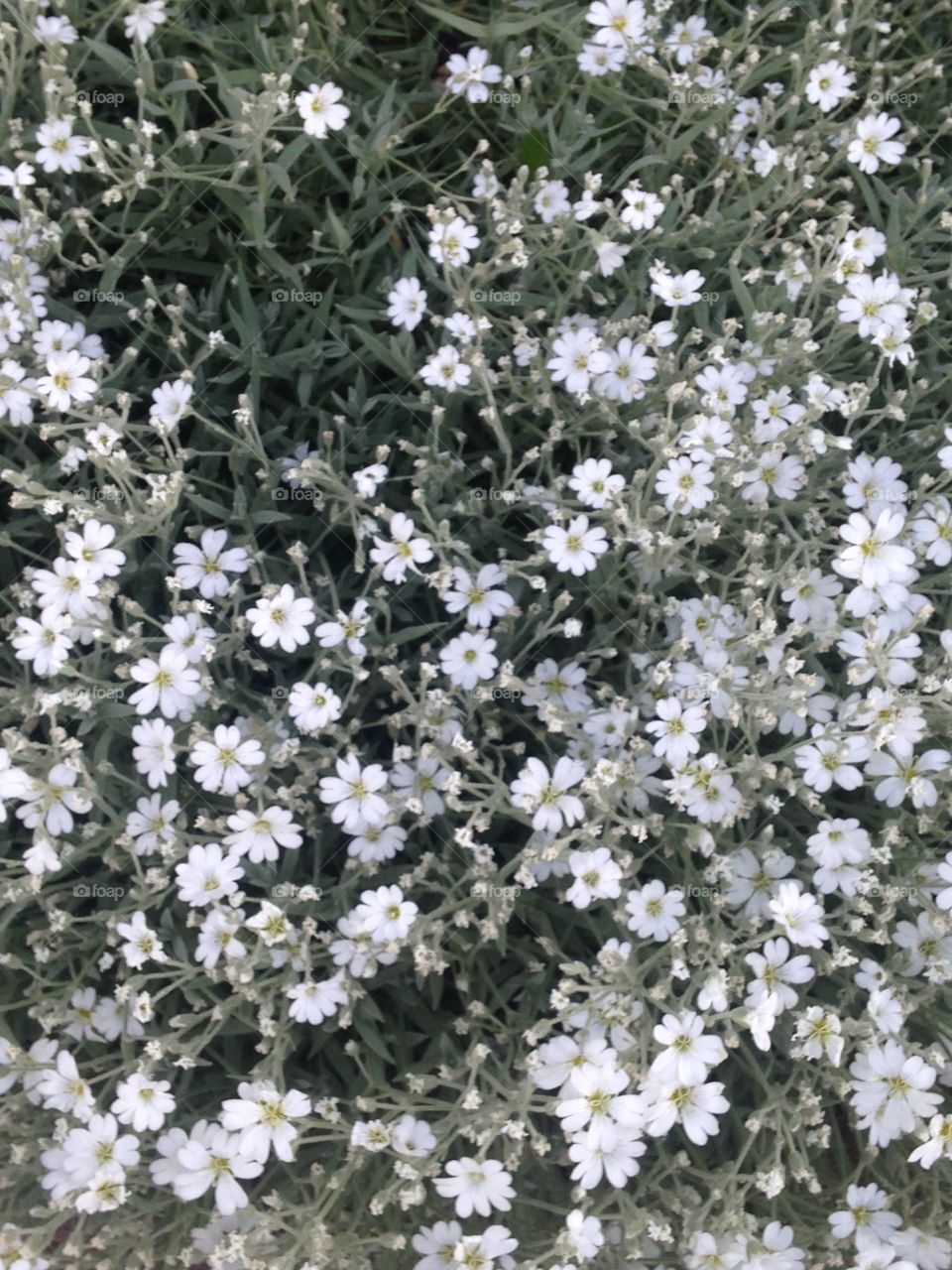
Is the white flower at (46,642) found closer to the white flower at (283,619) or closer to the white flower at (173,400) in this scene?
the white flower at (283,619)

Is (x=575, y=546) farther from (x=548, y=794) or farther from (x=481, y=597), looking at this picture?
(x=548, y=794)

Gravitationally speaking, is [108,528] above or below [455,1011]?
Result: above

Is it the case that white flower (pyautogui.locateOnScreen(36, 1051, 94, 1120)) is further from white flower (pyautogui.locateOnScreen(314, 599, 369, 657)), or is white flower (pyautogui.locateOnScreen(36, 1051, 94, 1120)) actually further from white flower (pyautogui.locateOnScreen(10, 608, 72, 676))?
Result: white flower (pyautogui.locateOnScreen(314, 599, 369, 657))

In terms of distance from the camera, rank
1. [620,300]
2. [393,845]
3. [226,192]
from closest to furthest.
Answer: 1. [393,845]
2. [226,192]
3. [620,300]

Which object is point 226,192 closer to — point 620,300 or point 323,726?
point 620,300

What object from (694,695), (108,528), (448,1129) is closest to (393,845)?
(448,1129)

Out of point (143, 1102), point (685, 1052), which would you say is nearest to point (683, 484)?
point (685, 1052)

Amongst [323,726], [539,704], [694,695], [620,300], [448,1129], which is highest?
[620,300]
